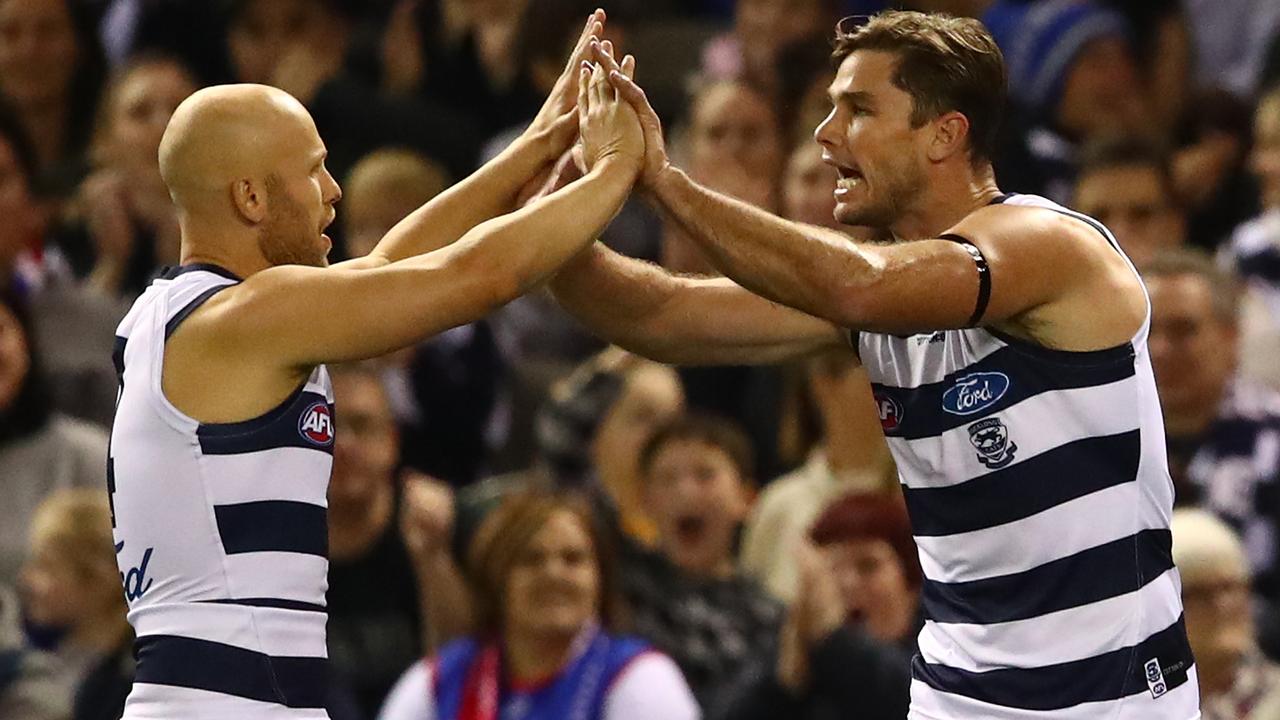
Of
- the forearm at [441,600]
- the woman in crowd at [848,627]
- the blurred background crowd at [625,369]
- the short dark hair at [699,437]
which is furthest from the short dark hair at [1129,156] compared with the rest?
the forearm at [441,600]

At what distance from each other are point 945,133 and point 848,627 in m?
2.29

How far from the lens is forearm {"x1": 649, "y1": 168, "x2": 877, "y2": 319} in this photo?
4.95 meters

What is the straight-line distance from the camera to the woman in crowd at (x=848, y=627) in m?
7.09

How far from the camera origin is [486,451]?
9.24m

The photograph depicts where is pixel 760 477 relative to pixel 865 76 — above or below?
below

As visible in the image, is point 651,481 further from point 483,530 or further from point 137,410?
point 137,410

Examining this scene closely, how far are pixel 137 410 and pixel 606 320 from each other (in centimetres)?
141

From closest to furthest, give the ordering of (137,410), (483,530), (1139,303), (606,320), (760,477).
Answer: (137,410)
(1139,303)
(606,320)
(483,530)
(760,477)

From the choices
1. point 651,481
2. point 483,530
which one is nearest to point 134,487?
point 483,530

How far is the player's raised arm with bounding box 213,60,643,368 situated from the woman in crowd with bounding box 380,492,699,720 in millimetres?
2382

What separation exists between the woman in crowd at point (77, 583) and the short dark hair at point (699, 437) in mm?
1797

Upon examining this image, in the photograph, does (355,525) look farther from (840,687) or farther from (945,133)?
(945,133)

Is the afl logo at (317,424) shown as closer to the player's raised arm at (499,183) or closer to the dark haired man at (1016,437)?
the player's raised arm at (499,183)

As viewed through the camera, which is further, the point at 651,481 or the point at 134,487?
the point at 651,481
